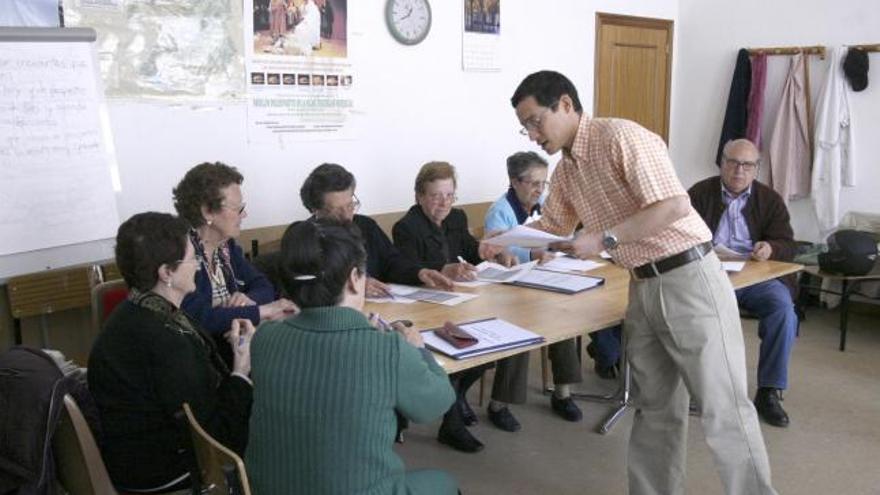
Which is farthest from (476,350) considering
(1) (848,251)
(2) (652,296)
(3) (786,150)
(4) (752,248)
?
(3) (786,150)

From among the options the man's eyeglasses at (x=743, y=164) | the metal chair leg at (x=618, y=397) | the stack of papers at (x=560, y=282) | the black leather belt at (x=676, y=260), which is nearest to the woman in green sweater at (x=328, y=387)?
the black leather belt at (x=676, y=260)

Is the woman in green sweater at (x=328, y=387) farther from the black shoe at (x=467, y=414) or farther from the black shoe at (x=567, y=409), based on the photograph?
the black shoe at (x=567, y=409)

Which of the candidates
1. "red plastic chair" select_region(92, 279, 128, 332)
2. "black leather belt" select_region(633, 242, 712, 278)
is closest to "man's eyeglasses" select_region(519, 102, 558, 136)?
"black leather belt" select_region(633, 242, 712, 278)

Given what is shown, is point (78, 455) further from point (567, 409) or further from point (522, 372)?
point (567, 409)

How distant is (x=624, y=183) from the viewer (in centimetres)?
226

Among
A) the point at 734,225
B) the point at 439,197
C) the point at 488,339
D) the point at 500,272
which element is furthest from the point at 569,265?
the point at 488,339

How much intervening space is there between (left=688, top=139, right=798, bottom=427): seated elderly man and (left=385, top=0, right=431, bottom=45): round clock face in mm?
1772

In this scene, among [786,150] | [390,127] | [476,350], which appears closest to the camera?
[476,350]

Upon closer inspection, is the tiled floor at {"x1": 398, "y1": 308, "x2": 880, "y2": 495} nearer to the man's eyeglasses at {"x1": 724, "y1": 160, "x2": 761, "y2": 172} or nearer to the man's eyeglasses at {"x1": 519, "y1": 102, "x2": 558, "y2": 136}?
the man's eyeglasses at {"x1": 724, "y1": 160, "x2": 761, "y2": 172}

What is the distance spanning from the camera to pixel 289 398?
1479 mm

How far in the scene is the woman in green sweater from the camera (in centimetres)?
146

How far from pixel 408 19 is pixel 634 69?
227 centimetres

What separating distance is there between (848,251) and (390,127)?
2.82 metres

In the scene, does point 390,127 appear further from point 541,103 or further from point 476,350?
point 476,350
